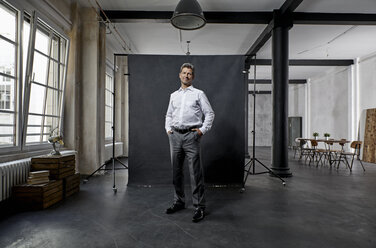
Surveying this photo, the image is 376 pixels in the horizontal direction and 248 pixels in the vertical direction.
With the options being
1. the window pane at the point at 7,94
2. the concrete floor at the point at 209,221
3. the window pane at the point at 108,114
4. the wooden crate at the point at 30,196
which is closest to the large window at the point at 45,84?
the window pane at the point at 7,94

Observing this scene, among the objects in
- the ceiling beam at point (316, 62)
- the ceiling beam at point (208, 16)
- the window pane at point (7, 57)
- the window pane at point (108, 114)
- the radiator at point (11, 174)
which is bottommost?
the radiator at point (11, 174)

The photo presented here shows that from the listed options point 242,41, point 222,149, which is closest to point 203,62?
point 222,149

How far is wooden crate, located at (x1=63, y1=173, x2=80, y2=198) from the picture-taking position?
3609 mm

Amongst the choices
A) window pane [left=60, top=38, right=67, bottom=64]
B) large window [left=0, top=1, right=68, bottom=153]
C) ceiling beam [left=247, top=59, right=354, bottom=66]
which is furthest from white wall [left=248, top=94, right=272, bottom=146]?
large window [left=0, top=1, right=68, bottom=153]

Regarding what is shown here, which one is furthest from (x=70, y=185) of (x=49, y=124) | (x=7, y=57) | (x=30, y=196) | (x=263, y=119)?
(x=263, y=119)

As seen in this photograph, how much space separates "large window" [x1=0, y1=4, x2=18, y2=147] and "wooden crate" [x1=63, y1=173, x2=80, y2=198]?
94 centimetres

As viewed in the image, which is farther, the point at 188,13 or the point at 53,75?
the point at 53,75

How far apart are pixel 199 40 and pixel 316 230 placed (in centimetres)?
642

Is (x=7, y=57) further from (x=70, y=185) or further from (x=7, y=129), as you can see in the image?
(x=70, y=185)

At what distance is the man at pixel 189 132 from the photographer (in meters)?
2.85

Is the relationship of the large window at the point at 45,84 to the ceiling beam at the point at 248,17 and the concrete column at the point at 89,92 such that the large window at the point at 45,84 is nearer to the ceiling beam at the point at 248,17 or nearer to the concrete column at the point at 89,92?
the concrete column at the point at 89,92

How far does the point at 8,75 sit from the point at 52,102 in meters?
1.33

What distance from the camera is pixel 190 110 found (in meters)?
2.91

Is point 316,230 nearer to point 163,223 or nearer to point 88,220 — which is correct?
point 163,223
